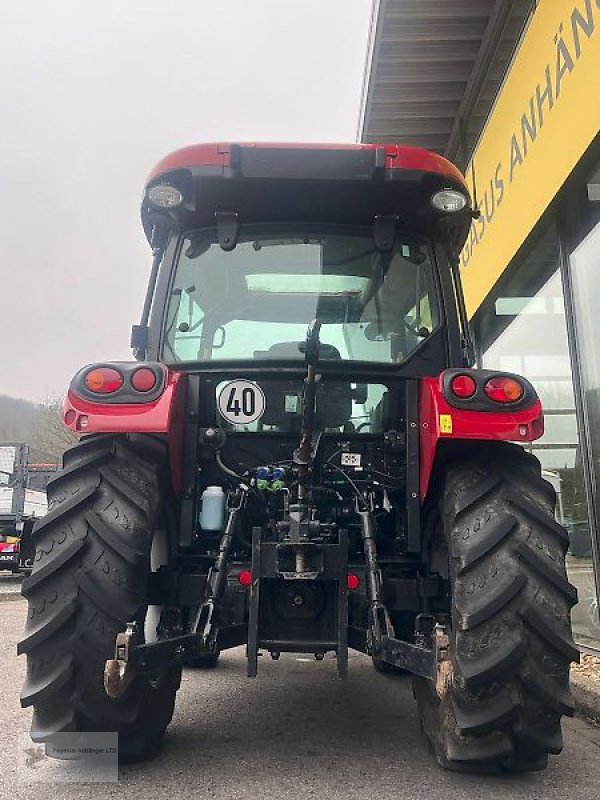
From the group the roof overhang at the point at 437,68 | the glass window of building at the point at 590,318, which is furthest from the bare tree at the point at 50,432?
the glass window of building at the point at 590,318

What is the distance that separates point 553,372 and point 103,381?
4.37 m

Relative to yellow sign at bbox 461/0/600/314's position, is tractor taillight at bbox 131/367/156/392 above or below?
below

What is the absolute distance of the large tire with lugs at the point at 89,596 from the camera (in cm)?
252

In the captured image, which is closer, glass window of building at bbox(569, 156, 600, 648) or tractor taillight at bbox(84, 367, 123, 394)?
tractor taillight at bbox(84, 367, 123, 394)

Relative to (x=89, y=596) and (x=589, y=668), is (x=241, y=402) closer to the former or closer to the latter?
(x=89, y=596)

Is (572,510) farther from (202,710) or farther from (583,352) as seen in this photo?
(202,710)

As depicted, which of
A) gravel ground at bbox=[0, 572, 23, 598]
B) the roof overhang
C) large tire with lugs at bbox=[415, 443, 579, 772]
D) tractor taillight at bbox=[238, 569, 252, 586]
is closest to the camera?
large tire with lugs at bbox=[415, 443, 579, 772]

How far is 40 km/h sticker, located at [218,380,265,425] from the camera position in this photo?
10.4ft

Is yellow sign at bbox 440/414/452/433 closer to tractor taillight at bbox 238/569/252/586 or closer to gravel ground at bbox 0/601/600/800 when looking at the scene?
tractor taillight at bbox 238/569/252/586

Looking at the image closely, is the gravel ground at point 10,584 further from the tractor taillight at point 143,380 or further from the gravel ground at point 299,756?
the tractor taillight at point 143,380

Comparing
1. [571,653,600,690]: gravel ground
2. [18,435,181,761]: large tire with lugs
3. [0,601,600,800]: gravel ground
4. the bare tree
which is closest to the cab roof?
[18,435,181,761]: large tire with lugs

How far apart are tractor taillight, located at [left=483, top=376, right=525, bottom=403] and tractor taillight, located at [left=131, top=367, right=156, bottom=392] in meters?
1.28

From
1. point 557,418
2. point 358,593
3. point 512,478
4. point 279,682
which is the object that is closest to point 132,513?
point 358,593

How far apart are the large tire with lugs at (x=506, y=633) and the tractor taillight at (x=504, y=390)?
12.7 inches
